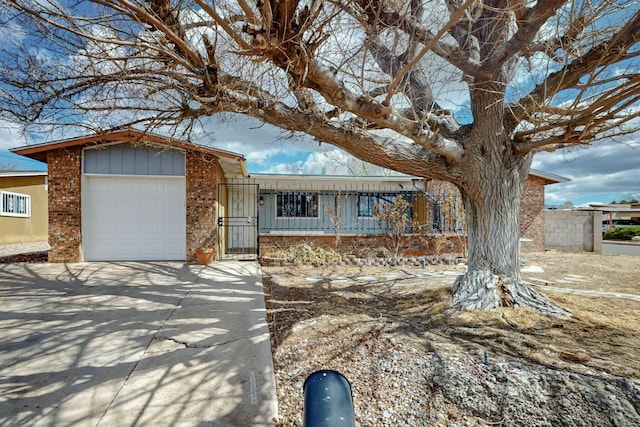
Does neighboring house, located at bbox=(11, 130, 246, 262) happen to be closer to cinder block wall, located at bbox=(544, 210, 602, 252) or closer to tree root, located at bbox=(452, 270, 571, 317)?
tree root, located at bbox=(452, 270, 571, 317)

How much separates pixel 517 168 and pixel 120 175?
9.30m

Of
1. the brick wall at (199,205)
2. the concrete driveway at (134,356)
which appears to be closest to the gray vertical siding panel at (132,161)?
the brick wall at (199,205)

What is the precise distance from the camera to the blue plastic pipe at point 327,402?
40.6 inches

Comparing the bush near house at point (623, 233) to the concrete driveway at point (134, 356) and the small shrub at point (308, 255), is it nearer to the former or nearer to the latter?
the small shrub at point (308, 255)

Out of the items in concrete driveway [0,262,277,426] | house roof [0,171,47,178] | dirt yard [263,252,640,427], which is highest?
house roof [0,171,47,178]

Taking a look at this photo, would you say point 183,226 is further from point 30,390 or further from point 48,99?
point 30,390

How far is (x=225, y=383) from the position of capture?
2666mm

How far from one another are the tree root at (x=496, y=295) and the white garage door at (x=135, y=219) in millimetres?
7357

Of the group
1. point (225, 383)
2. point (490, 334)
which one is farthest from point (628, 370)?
point (225, 383)

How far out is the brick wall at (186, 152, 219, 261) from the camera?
Answer: 28.7 ft

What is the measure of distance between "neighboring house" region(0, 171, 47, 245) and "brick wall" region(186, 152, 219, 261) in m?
10.5

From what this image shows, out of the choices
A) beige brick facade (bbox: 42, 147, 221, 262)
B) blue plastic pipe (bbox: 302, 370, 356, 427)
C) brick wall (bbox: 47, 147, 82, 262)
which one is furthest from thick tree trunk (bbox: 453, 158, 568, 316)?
brick wall (bbox: 47, 147, 82, 262)

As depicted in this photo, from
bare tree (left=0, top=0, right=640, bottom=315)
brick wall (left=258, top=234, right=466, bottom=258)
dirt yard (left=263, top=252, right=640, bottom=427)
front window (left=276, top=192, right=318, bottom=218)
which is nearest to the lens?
dirt yard (left=263, top=252, right=640, bottom=427)

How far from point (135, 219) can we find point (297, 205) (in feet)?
21.8
